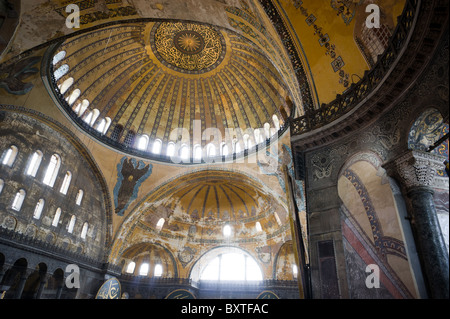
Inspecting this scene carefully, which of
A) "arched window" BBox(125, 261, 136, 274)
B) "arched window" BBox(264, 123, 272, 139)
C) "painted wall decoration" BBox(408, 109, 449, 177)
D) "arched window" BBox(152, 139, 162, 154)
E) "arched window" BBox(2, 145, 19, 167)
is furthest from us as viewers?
"arched window" BBox(125, 261, 136, 274)

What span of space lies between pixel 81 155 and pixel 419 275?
51.7 ft

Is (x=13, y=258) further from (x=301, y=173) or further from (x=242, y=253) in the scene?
(x=242, y=253)

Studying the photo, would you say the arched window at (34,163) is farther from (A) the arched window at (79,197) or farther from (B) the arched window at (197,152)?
(B) the arched window at (197,152)

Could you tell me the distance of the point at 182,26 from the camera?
47.9 ft

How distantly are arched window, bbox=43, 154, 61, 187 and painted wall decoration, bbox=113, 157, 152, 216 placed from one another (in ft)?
10.6

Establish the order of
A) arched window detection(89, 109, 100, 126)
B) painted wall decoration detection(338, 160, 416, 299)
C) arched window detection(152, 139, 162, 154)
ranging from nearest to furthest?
painted wall decoration detection(338, 160, 416, 299), arched window detection(89, 109, 100, 126), arched window detection(152, 139, 162, 154)

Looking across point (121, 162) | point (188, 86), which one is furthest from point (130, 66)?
point (121, 162)

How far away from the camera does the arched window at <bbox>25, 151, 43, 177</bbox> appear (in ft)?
41.4

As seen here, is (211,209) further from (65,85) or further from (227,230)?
(65,85)

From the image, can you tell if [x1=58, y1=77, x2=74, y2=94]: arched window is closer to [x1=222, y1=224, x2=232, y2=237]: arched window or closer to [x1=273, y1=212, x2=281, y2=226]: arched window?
[x1=222, y1=224, x2=232, y2=237]: arched window

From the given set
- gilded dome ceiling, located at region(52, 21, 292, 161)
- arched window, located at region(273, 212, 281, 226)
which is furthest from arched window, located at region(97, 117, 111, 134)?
arched window, located at region(273, 212, 281, 226)

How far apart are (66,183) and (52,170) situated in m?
1.02

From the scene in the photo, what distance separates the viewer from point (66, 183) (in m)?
14.5

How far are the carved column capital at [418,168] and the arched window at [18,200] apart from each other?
1380cm
